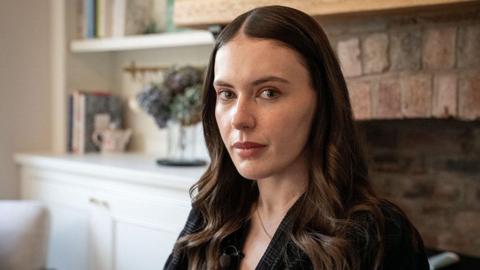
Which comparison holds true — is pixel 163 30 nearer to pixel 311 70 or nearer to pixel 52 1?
pixel 52 1

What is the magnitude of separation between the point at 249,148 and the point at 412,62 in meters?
0.83

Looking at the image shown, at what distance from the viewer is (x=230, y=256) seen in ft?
3.09

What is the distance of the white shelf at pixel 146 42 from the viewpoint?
189 cm

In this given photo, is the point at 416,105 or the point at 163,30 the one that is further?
the point at 163,30

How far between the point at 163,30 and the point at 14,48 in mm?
699

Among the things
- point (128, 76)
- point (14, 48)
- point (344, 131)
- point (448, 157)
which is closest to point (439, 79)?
point (448, 157)

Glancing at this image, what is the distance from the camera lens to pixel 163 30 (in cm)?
222

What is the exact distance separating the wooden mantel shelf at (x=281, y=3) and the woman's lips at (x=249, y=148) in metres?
0.66

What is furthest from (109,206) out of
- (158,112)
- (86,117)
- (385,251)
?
(385,251)

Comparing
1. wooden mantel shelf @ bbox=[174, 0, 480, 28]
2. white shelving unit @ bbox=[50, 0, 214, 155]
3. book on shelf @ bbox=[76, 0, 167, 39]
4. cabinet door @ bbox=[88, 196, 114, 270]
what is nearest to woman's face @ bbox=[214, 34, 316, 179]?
wooden mantel shelf @ bbox=[174, 0, 480, 28]

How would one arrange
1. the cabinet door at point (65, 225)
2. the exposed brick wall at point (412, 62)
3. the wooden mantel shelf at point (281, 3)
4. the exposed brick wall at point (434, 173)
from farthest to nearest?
the cabinet door at point (65, 225)
the exposed brick wall at point (434, 173)
the exposed brick wall at point (412, 62)
the wooden mantel shelf at point (281, 3)

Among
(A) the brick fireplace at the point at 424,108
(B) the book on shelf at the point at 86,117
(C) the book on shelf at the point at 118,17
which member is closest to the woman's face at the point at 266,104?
(A) the brick fireplace at the point at 424,108

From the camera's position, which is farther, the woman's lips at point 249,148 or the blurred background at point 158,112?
the blurred background at point 158,112

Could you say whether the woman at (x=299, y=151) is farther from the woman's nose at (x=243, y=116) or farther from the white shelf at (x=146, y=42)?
the white shelf at (x=146, y=42)
